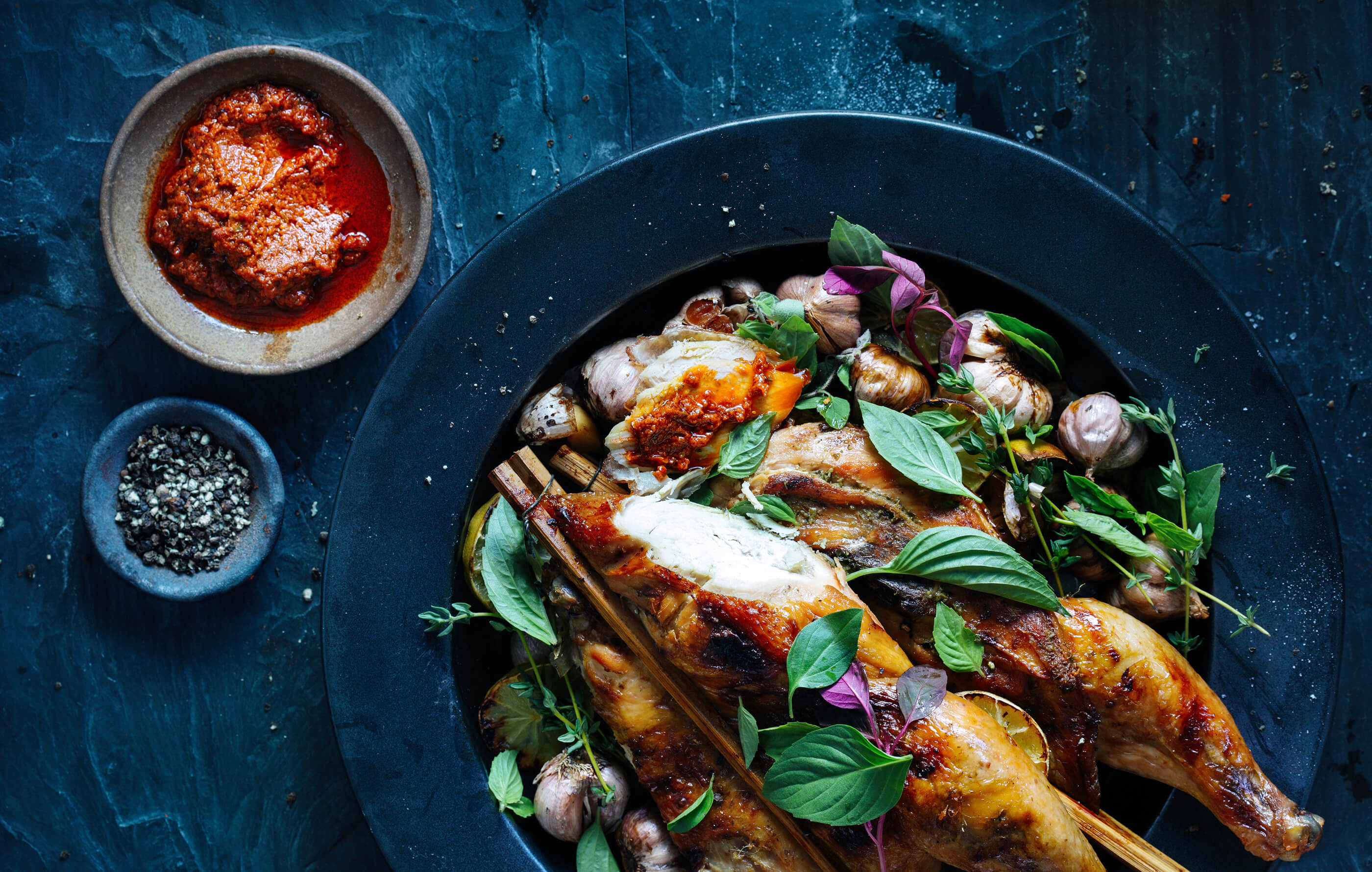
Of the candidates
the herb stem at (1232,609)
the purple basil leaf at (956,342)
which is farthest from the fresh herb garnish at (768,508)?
the herb stem at (1232,609)

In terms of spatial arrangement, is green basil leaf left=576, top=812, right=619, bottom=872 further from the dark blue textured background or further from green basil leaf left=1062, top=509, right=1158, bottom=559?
green basil leaf left=1062, top=509, right=1158, bottom=559

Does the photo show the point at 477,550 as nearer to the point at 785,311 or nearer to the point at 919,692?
the point at 785,311

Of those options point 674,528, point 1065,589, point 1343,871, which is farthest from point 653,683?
point 1343,871

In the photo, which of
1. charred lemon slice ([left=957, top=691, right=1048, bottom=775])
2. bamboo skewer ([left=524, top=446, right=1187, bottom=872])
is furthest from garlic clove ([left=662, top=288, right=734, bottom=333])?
charred lemon slice ([left=957, top=691, right=1048, bottom=775])

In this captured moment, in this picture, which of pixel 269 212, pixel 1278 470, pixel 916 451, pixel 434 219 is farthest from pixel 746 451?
pixel 269 212

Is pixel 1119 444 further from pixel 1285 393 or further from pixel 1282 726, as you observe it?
pixel 1282 726

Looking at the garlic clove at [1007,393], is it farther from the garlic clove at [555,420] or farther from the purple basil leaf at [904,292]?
the garlic clove at [555,420]
